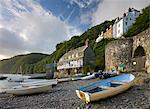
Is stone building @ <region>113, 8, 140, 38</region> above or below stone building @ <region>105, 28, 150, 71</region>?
above

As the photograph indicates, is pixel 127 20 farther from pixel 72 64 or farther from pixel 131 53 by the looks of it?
pixel 131 53

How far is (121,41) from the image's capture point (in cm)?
3075

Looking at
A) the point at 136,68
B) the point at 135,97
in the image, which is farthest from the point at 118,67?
the point at 135,97

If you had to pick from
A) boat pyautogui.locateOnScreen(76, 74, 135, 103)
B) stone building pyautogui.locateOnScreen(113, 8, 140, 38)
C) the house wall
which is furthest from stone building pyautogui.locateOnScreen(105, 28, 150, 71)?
stone building pyautogui.locateOnScreen(113, 8, 140, 38)

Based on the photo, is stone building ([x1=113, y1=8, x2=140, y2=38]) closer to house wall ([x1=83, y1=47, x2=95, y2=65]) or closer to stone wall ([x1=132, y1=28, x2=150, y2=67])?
house wall ([x1=83, y1=47, x2=95, y2=65])

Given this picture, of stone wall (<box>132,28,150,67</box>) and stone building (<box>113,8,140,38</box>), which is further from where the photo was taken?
stone building (<box>113,8,140,38</box>)

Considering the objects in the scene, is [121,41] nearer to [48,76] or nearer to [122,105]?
[122,105]

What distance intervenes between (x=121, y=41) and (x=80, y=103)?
799 inches

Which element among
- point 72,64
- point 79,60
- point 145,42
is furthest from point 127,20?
point 145,42

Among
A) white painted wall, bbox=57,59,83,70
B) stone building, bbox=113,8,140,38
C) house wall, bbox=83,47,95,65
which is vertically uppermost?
stone building, bbox=113,8,140,38

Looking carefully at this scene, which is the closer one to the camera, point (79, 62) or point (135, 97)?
point (135, 97)

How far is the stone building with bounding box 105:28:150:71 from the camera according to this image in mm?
26680

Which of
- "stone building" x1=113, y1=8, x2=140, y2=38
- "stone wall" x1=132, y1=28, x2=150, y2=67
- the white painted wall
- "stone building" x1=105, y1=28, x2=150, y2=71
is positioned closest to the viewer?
"stone wall" x1=132, y1=28, x2=150, y2=67

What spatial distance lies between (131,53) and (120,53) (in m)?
1.53
